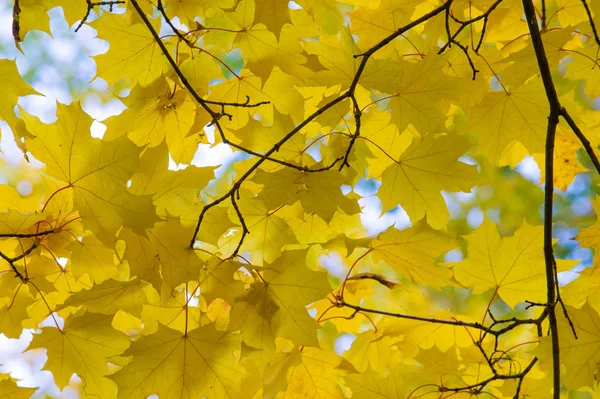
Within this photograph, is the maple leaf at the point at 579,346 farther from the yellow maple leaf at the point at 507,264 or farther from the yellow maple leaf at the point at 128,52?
the yellow maple leaf at the point at 128,52

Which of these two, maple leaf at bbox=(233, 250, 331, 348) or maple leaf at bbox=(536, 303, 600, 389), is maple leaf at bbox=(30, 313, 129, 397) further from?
maple leaf at bbox=(536, 303, 600, 389)

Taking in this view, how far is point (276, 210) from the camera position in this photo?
1157mm

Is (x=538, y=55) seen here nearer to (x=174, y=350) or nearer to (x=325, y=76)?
(x=325, y=76)

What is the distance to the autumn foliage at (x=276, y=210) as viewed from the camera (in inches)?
36.3

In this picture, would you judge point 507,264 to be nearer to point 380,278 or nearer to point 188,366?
point 380,278

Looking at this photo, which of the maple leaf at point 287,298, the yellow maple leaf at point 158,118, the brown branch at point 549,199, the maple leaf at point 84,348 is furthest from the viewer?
the yellow maple leaf at point 158,118

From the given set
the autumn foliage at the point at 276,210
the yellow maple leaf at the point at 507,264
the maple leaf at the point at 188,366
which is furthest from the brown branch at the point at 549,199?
the maple leaf at the point at 188,366

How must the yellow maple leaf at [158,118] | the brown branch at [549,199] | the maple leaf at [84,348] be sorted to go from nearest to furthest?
the brown branch at [549,199] < the maple leaf at [84,348] < the yellow maple leaf at [158,118]

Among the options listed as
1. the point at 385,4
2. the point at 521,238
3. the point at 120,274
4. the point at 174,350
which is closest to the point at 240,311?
the point at 174,350

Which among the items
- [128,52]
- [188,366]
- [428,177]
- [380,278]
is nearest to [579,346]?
[428,177]

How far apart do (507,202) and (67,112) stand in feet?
11.3

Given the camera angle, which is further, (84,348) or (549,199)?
(84,348)

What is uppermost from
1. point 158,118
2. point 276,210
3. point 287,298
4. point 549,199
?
point 158,118

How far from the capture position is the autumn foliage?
921 millimetres
